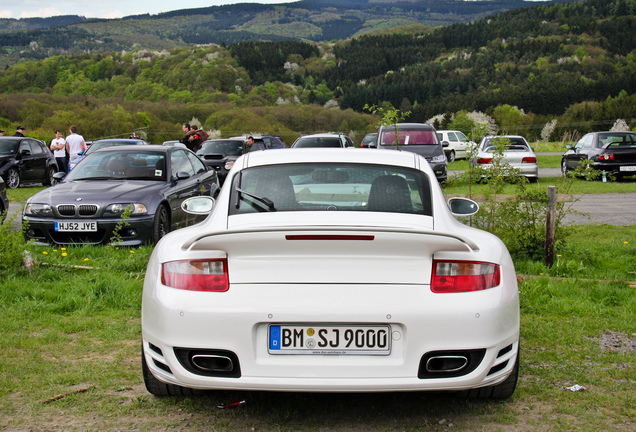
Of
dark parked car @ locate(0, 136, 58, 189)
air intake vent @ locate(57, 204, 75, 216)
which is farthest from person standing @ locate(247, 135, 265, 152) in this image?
air intake vent @ locate(57, 204, 75, 216)

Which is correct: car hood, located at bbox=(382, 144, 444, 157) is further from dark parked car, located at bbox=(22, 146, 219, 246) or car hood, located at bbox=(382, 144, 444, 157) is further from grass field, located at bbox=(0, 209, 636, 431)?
grass field, located at bbox=(0, 209, 636, 431)

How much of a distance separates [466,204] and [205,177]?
7.33 metres

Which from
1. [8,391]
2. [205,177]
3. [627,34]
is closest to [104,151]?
[205,177]

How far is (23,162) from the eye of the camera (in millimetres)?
20562

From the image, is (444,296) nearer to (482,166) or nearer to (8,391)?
(8,391)

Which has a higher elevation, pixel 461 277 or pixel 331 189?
pixel 331 189

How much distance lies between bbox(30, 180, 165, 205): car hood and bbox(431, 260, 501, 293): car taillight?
21.6 feet

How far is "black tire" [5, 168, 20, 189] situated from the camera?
20.2 metres

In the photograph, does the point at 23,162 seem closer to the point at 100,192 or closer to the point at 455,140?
the point at 100,192

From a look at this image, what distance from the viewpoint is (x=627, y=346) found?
4.72 metres

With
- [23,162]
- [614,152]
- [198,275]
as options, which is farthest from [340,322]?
[614,152]

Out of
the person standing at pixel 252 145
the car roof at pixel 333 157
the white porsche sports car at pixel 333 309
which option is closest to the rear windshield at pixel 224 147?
the person standing at pixel 252 145

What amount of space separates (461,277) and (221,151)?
67.0 ft

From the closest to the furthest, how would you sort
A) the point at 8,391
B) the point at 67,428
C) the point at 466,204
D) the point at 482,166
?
1. the point at 67,428
2. the point at 8,391
3. the point at 466,204
4. the point at 482,166
